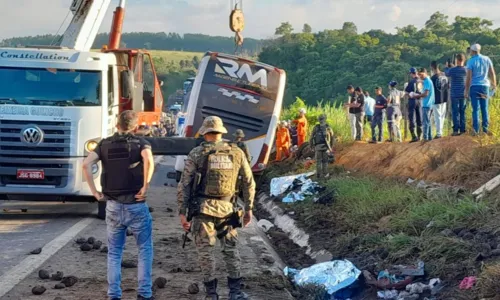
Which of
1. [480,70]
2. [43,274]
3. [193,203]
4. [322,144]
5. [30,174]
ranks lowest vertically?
[43,274]

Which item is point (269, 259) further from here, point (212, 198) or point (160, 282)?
point (212, 198)

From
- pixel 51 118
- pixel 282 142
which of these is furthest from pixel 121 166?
pixel 282 142

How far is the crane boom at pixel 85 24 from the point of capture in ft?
55.8

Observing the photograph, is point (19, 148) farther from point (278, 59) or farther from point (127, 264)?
point (278, 59)

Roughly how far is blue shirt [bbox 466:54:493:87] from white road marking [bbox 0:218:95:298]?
736 cm

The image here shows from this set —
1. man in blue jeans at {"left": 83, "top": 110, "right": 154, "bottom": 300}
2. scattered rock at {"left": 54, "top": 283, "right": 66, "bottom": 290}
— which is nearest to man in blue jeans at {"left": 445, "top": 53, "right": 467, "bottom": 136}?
man in blue jeans at {"left": 83, "top": 110, "right": 154, "bottom": 300}

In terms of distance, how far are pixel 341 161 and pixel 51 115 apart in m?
9.86

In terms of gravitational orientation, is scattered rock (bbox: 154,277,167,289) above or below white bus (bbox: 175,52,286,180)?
below

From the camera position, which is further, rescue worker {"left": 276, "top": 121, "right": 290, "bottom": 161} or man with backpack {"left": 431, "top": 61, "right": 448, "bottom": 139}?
rescue worker {"left": 276, "top": 121, "right": 290, "bottom": 161}

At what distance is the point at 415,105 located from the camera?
51.0ft

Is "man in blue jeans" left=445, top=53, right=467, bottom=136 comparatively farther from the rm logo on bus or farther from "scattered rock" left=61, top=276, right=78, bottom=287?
"scattered rock" left=61, top=276, right=78, bottom=287

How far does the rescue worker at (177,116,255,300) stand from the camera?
265 inches

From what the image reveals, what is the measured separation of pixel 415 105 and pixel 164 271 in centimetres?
896

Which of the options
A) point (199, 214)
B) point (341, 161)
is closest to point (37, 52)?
point (199, 214)
